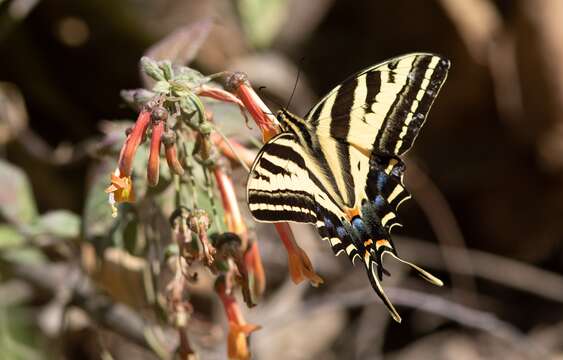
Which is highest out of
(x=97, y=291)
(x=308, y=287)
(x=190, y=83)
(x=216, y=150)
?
(x=190, y=83)

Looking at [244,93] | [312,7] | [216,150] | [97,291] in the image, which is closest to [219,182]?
[216,150]

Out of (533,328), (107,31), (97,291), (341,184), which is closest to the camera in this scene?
(341,184)

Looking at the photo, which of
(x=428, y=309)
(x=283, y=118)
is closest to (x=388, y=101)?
(x=283, y=118)

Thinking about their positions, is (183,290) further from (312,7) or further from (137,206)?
(312,7)

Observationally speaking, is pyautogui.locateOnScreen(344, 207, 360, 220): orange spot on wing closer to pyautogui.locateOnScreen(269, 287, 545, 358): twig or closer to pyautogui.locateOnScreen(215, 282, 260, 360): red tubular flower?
pyautogui.locateOnScreen(215, 282, 260, 360): red tubular flower

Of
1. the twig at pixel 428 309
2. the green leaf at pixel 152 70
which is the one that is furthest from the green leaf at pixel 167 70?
the twig at pixel 428 309

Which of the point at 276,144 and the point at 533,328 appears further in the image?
the point at 533,328

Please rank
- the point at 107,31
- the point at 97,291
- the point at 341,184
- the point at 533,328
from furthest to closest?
1. the point at 533,328
2. the point at 107,31
3. the point at 97,291
4. the point at 341,184
